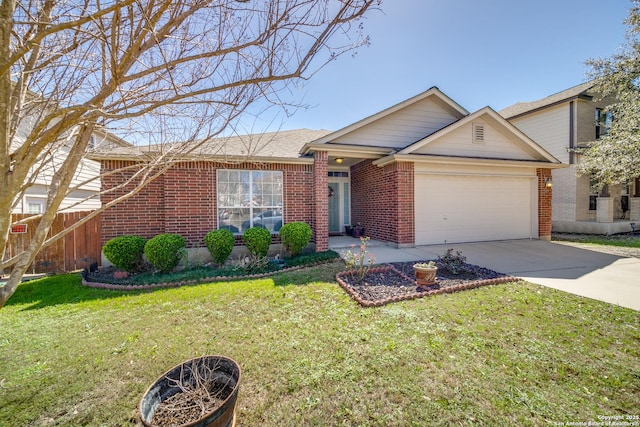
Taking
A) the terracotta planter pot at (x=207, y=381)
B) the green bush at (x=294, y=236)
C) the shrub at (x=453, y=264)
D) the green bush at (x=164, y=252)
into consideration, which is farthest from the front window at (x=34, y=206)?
the shrub at (x=453, y=264)

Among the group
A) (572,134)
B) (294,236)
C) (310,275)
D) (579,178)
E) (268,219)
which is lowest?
(310,275)

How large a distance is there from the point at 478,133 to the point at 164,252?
11.4 meters

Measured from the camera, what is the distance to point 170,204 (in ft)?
25.6

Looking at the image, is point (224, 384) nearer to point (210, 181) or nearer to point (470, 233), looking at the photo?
point (210, 181)

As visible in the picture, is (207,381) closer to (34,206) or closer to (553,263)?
Answer: (553,263)

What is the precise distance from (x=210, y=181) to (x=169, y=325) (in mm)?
5102

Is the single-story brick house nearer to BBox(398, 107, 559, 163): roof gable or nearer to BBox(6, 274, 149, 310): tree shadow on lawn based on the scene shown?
BBox(398, 107, 559, 163): roof gable

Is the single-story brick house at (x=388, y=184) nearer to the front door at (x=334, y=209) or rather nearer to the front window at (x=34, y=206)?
the front door at (x=334, y=209)

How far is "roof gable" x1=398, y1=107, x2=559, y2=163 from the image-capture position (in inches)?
364

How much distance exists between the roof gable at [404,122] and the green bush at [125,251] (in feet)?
21.7

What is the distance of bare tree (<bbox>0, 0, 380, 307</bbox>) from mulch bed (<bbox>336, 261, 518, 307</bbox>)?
3890 millimetres

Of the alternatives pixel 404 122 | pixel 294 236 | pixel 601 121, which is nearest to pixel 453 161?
pixel 404 122

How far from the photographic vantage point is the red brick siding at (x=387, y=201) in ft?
29.1

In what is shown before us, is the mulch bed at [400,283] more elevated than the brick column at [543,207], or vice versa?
the brick column at [543,207]
